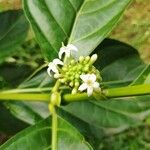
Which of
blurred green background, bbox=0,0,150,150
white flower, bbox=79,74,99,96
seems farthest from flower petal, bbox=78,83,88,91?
blurred green background, bbox=0,0,150,150

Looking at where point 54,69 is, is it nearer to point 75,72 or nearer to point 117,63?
point 75,72

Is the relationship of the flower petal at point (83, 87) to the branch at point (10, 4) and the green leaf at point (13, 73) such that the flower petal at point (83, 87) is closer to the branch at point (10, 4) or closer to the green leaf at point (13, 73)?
the green leaf at point (13, 73)

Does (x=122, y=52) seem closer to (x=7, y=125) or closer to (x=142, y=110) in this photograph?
(x=142, y=110)

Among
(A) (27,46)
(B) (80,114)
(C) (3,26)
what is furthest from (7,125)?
(A) (27,46)

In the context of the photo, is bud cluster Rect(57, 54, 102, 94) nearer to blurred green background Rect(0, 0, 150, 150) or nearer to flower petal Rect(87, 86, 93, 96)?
flower petal Rect(87, 86, 93, 96)

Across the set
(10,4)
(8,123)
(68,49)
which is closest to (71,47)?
(68,49)
